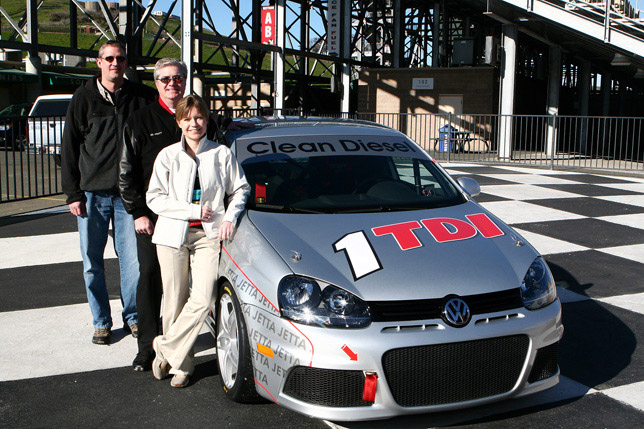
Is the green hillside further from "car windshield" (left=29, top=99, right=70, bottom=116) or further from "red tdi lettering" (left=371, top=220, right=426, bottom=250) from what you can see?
"red tdi lettering" (left=371, top=220, right=426, bottom=250)

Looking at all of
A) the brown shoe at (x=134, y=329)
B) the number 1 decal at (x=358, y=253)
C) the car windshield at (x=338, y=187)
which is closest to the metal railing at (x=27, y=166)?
the brown shoe at (x=134, y=329)

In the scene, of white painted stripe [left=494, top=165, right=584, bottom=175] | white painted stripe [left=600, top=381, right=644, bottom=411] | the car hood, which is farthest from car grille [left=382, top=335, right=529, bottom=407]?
white painted stripe [left=494, top=165, right=584, bottom=175]

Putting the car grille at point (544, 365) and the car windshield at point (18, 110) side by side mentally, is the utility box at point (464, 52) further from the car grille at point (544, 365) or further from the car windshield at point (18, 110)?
the car grille at point (544, 365)

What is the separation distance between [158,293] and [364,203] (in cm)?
143

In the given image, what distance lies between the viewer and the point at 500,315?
3363 mm

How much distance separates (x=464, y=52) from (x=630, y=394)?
22780mm

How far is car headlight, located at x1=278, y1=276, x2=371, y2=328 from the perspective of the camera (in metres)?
3.22

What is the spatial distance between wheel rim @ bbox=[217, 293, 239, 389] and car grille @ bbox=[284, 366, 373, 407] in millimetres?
515

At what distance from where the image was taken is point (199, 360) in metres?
4.43

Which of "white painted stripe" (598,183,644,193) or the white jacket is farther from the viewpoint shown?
"white painted stripe" (598,183,644,193)

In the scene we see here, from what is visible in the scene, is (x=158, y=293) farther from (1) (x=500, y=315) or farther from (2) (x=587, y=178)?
(2) (x=587, y=178)

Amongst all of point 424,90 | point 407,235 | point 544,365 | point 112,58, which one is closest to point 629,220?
point 544,365

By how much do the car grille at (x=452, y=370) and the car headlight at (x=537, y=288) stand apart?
9.9 inches

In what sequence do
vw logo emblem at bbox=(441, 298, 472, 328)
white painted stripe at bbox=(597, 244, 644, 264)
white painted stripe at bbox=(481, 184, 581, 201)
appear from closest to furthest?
vw logo emblem at bbox=(441, 298, 472, 328) → white painted stripe at bbox=(597, 244, 644, 264) → white painted stripe at bbox=(481, 184, 581, 201)
